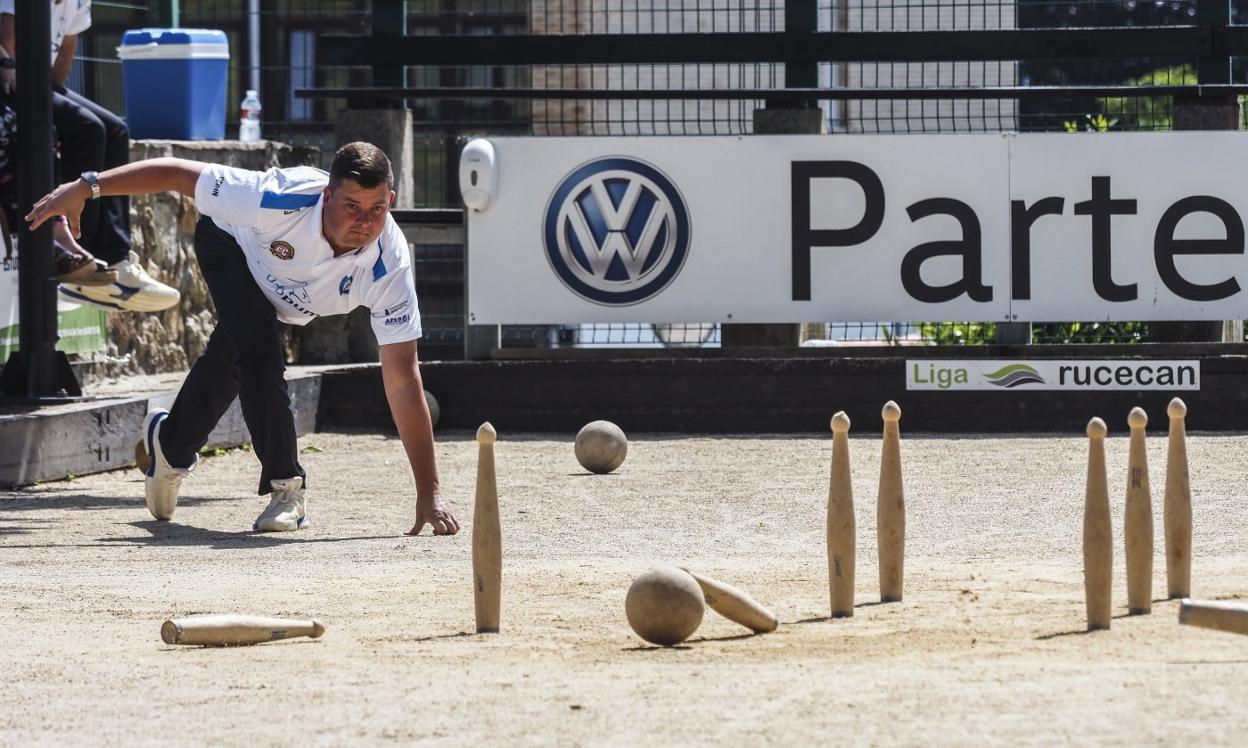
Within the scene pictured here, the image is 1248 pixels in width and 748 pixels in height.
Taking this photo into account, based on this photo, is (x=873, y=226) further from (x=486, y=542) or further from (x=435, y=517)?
(x=486, y=542)

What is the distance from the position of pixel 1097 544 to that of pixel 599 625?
5.23 feet

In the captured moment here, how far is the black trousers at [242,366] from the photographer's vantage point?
27.7 ft

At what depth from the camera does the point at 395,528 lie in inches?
342

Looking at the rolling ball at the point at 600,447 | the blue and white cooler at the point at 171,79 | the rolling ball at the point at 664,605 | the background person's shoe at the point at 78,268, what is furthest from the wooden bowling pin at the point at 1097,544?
the blue and white cooler at the point at 171,79

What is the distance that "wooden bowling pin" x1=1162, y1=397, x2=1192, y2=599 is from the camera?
607 cm

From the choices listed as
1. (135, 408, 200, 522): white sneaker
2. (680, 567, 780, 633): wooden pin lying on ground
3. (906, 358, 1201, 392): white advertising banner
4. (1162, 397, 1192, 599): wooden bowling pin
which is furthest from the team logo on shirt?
(906, 358, 1201, 392): white advertising banner

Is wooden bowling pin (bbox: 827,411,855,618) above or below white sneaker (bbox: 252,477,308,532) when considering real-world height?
above

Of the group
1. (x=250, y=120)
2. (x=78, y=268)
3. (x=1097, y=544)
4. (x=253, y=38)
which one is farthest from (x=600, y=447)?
(x=253, y=38)

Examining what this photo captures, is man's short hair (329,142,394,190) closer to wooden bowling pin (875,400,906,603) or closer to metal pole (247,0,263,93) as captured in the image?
wooden bowling pin (875,400,906,603)

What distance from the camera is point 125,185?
8.19 metres

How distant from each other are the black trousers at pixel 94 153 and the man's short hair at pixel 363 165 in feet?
12.3

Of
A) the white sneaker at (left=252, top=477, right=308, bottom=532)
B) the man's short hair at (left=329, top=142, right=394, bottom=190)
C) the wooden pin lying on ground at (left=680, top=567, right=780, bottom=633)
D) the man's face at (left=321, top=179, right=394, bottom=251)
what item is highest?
the man's short hair at (left=329, top=142, right=394, bottom=190)

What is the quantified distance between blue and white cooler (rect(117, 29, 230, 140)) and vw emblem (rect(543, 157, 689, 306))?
2758 millimetres

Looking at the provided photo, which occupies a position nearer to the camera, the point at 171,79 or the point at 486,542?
the point at 486,542
